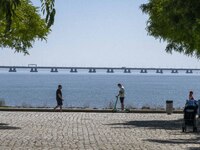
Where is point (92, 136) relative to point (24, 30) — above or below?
below

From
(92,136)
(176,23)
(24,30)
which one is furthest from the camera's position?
(24,30)

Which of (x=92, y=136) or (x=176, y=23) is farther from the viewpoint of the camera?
(x=176, y=23)

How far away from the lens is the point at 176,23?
2386 centimetres

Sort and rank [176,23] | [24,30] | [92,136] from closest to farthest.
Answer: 1. [92,136]
2. [176,23]
3. [24,30]

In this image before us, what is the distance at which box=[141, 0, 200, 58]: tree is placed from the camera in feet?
67.9

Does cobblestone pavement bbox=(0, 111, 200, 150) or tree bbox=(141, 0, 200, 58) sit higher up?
tree bbox=(141, 0, 200, 58)

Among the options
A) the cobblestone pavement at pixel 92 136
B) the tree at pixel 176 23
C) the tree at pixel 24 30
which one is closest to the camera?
the cobblestone pavement at pixel 92 136

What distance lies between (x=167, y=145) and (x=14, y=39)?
38.0 feet

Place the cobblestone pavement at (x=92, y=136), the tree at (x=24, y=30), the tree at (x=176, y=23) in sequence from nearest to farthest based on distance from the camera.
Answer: the cobblestone pavement at (x=92, y=136)
the tree at (x=176, y=23)
the tree at (x=24, y=30)

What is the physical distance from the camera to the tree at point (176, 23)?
20.7 m

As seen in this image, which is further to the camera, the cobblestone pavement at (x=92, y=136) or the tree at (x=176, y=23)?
the tree at (x=176, y=23)

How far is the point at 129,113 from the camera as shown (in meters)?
36.9

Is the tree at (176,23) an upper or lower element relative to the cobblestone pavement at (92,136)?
upper

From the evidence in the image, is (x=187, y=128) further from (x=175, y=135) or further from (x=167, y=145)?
(x=167, y=145)
